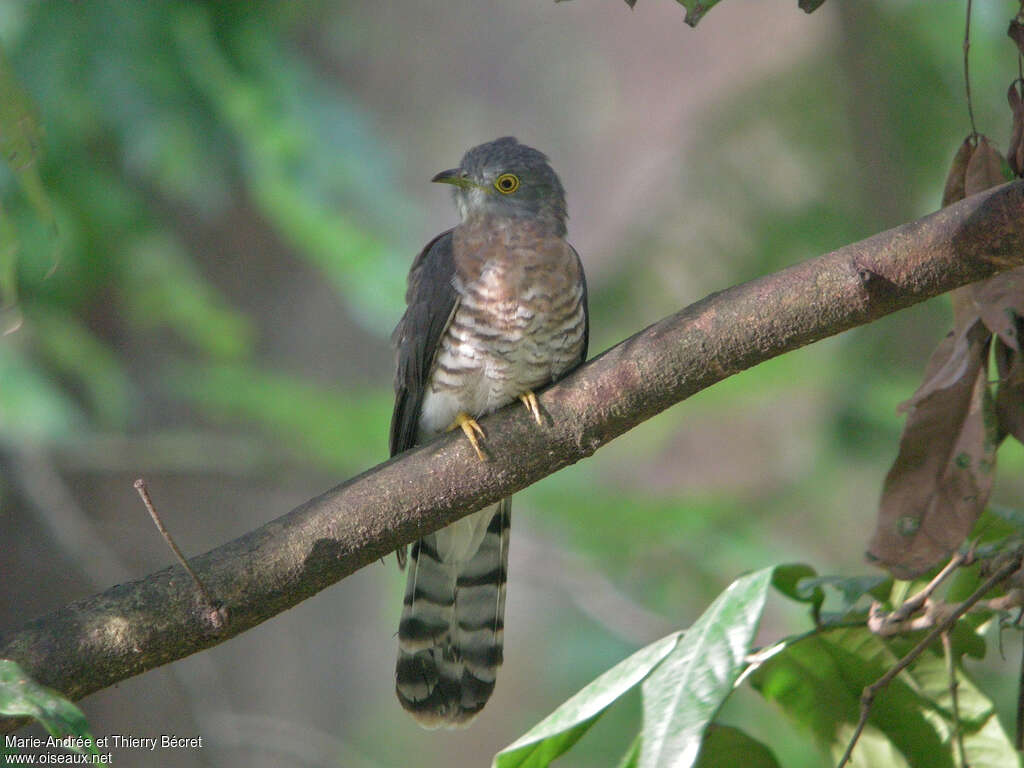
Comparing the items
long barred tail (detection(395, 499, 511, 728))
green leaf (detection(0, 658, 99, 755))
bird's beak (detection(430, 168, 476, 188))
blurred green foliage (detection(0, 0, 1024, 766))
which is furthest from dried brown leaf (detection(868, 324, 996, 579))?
blurred green foliage (detection(0, 0, 1024, 766))

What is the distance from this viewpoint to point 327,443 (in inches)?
160

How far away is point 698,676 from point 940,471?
740mm

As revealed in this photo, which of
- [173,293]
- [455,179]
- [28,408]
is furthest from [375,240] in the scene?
[28,408]

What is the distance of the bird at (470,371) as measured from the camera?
9.41 feet

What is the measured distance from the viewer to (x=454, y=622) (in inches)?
118

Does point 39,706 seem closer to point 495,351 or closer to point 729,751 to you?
point 729,751

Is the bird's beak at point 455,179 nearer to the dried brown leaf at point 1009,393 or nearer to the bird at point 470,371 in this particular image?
the bird at point 470,371

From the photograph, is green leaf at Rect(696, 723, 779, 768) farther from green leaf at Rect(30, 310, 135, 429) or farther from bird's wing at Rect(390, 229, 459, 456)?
green leaf at Rect(30, 310, 135, 429)

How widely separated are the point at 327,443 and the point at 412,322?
3.81 ft

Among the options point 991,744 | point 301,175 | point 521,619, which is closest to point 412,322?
point 301,175

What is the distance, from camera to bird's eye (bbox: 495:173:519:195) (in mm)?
3301

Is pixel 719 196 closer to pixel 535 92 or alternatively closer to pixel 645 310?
pixel 645 310

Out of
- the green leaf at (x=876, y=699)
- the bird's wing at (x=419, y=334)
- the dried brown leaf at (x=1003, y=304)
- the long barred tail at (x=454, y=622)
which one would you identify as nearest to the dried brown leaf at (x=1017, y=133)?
the dried brown leaf at (x=1003, y=304)

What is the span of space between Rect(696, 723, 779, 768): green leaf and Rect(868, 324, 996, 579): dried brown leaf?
406 mm
